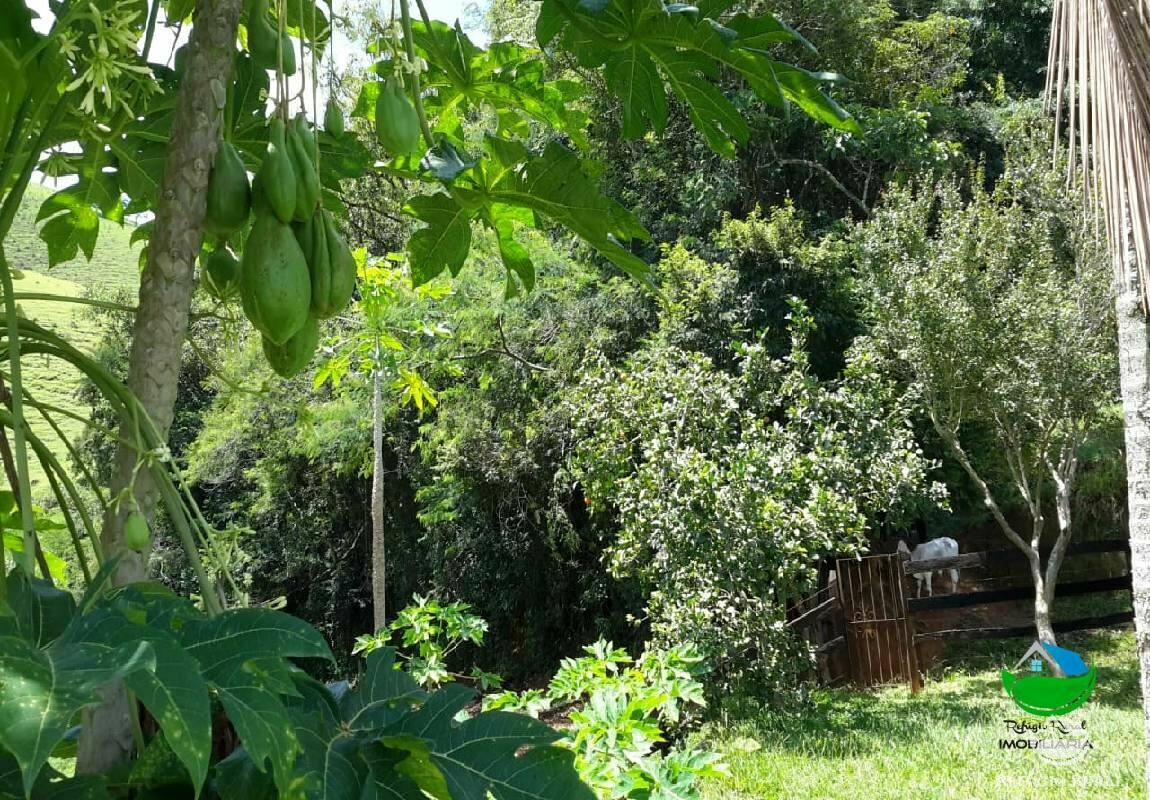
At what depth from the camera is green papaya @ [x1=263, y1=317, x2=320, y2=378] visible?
56cm

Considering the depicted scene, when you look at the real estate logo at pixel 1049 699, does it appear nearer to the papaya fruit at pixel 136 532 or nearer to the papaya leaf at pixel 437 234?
the papaya leaf at pixel 437 234

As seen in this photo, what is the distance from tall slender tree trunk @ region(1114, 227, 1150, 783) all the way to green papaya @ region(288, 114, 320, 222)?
6.88 feet

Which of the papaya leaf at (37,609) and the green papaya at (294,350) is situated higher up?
the green papaya at (294,350)

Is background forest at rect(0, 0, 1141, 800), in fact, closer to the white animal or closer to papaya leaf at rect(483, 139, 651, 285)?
the white animal

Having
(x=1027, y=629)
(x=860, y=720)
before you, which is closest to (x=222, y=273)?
(x=860, y=720)

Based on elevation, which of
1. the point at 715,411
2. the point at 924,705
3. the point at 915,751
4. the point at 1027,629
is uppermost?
the point at 715,411

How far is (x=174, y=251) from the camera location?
0.51 meters

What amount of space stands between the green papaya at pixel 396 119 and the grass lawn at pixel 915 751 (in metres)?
4.04

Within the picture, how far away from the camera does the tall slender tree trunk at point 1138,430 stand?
2.18 m

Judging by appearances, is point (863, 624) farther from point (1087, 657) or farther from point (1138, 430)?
point (1138, 430)

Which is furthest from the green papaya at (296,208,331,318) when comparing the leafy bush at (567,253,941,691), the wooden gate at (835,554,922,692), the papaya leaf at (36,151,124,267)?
the wooden gate at (835,554,922,692)

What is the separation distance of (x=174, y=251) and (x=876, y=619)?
720 cm

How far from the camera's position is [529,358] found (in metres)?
7.47

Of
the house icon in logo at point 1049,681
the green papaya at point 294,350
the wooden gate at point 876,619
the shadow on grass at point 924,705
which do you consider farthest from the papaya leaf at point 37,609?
the wooden gate at point 876,619
